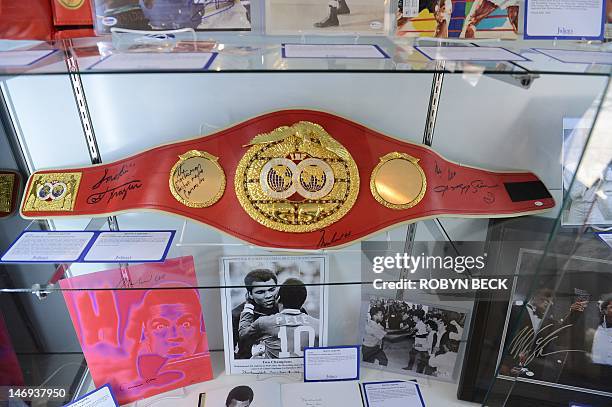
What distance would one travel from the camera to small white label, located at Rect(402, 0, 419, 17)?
85cm

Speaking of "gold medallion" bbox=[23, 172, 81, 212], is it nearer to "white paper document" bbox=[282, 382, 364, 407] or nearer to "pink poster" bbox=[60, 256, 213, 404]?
"pink poster" bbox=[60, 256, 213, 404]

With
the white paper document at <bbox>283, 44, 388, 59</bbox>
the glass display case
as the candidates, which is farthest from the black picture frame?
the white paper document at <bbox>283, 44, 388, 59</bbox>

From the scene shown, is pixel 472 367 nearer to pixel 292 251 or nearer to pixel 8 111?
pixel 292 251

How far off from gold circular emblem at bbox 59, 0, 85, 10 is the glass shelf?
0.06 m

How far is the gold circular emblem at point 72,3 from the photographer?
0.84 meters

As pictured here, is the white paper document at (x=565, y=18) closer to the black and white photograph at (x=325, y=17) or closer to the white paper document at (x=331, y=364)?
the black and white photograph at (x=325, y=17)

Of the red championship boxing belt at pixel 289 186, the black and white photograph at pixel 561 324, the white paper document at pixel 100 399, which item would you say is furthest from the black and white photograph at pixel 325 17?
the white paper document at pixel 100 399

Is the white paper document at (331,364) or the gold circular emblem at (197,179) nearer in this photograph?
the gold circular emblem at (197,179)

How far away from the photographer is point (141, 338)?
1050mm

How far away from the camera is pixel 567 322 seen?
0.89 metres

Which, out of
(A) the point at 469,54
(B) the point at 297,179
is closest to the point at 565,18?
(A) the point at 469,54

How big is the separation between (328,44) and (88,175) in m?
0.50

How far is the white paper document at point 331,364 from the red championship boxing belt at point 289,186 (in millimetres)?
377

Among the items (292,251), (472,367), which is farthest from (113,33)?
(472,367)
